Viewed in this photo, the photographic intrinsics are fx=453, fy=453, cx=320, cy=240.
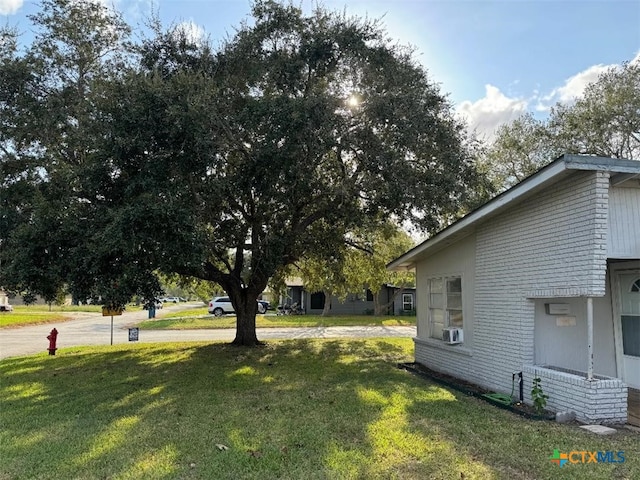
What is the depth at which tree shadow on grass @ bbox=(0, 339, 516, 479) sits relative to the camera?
4.69m

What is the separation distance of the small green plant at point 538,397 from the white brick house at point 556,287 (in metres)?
0.12

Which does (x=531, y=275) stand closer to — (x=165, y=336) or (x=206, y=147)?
(x=206, y=147)

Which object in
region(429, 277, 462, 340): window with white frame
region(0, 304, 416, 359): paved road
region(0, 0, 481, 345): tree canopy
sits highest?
region(0, 0, 481, 345): tree canopy

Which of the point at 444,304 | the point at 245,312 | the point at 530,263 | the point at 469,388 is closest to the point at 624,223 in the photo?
the point at 530,263

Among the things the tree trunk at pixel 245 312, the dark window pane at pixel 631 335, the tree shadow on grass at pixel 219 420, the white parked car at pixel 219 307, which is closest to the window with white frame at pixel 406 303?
the white parked car at pixel 219 307

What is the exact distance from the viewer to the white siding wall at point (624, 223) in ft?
21.3

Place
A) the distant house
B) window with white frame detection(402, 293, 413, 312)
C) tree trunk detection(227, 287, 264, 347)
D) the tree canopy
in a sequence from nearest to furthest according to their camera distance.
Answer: the tree canopy → tree trunk detection(227, 287, 264, 347) → the distant house → window with white frame detection(402, 293, 413, 312)

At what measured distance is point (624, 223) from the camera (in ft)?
21.7

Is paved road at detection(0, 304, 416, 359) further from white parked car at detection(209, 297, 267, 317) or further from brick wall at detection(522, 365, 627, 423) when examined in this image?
brick wall at detection(522, 365, 627, 423)

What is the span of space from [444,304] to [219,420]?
5.93 meters

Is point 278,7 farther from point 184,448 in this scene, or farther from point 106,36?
point 184,448

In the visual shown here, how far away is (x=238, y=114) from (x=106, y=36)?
5.20 meters

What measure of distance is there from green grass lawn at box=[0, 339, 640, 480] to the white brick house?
0.83 m

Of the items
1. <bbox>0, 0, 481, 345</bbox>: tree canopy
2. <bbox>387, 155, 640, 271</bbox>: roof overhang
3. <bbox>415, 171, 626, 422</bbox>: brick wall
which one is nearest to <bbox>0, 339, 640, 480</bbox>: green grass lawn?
<bbox>415, 171, 626, 422</bbox>: brick wall
